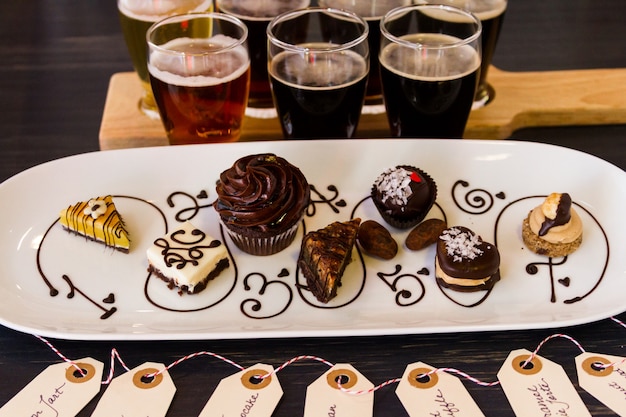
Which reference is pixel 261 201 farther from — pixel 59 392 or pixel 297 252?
pixel 59 392

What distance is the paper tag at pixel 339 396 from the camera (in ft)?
3.51

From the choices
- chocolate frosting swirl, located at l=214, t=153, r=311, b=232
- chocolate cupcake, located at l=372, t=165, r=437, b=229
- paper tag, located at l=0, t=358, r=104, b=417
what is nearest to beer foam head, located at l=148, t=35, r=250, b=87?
chocolate frosting swirl, located at l=214, t=153, r=311, b=232

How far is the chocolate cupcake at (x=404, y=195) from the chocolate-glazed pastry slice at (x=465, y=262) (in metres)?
0.11

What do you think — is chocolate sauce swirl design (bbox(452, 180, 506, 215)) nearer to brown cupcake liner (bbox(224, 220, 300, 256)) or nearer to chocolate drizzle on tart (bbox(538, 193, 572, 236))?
chocolate drizzle on tart (bbox(538, 193, 572, 236))

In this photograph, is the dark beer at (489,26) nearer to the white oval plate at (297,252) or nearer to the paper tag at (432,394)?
the white oval plate at (297,252)

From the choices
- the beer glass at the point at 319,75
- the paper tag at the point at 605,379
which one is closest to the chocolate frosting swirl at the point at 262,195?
the beer glass at the point at 319,75

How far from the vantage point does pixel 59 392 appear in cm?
110

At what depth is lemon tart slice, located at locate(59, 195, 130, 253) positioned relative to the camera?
1345 millimetres

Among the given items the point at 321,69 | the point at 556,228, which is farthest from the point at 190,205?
the point at 556,228

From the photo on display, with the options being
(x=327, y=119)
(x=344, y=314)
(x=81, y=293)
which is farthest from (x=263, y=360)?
(x=327, y=119)

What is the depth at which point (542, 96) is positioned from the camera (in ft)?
5.92

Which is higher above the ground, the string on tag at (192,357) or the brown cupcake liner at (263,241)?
the brown cupcake liner at (263,241)

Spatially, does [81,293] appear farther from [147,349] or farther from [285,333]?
[285,333]

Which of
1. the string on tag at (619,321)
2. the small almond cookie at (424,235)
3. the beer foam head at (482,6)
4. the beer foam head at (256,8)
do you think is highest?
the beer foam head at (482,6)
